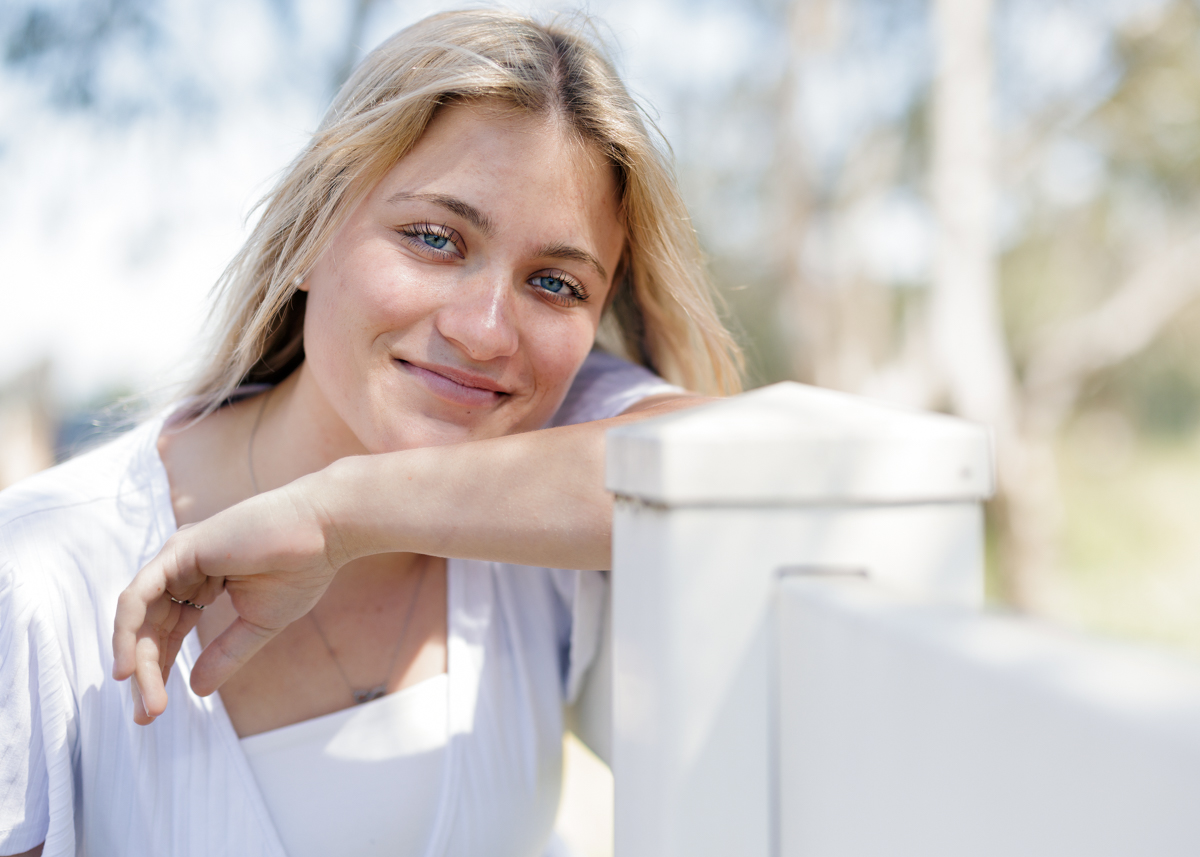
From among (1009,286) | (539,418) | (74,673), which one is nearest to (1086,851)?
(539,418)

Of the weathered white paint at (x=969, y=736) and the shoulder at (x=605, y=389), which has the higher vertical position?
the shoulder at (x=605, y=389)

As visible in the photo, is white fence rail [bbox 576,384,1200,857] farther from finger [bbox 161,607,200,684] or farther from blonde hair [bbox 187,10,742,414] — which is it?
blonde hair [bbox 187,10,742,414]

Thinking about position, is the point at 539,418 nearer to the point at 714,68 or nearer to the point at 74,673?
the point at 74,673

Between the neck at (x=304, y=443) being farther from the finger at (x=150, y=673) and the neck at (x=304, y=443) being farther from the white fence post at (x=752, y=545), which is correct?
the white fence post at (x=752, y=545)

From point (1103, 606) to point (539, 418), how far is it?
416 inches

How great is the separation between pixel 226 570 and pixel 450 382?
478mm

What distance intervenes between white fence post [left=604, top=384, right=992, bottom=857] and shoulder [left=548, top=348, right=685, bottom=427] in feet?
3.11

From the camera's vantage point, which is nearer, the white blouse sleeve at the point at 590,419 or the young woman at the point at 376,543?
the young woman at the point at 376,543

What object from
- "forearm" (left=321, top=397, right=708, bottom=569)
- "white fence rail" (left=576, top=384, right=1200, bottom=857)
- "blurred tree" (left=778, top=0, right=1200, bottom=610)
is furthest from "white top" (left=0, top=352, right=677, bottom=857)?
"blurred tree" (left=778, top=0, right=1200, bottom=610)

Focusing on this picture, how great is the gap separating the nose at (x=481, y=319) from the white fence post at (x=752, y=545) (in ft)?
2.58

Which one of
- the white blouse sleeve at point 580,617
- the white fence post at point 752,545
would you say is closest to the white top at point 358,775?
the white blouse sleeve at point 580,617

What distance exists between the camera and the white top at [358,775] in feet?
4.88

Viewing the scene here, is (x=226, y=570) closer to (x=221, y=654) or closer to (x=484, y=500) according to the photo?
(x=221, y=654)

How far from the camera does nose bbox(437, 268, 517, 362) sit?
141 cm
